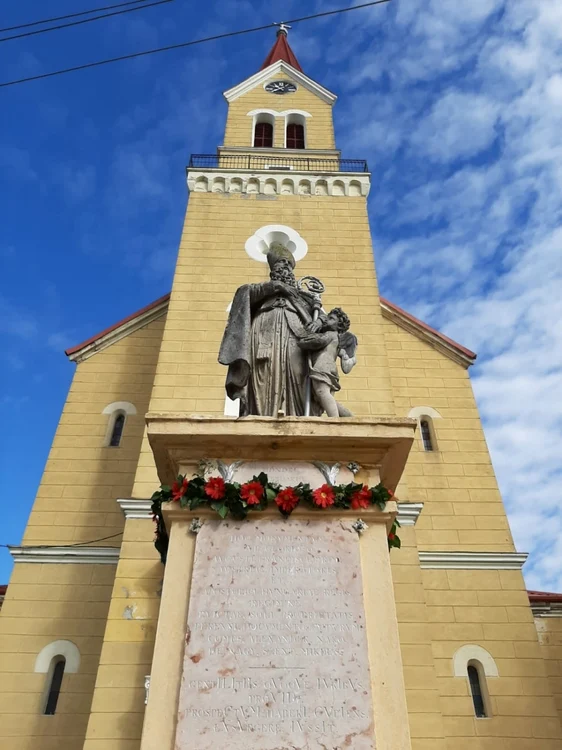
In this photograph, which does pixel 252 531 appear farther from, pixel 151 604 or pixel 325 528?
pixel 151 604

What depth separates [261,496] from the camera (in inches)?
167

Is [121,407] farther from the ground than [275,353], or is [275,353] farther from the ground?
[121,407]

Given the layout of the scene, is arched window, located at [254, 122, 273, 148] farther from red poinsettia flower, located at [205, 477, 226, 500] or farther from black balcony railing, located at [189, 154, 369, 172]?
red poinsettia flower, located at [205, 477, 226, 500]

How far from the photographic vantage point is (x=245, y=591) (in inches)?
157

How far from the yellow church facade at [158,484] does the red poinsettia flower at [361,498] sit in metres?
2.75

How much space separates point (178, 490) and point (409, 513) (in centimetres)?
737

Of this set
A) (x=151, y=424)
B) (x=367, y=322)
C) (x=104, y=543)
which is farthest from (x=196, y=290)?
(x=151, y=424)

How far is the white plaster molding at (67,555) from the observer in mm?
11617

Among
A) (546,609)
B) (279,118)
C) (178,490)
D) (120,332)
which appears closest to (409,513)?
(546,609)

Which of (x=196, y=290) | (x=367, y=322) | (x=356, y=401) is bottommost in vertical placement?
(x=356, y=401)

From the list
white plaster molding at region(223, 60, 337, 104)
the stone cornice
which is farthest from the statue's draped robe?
white plaster molding at region(223, 60, 337, 104)

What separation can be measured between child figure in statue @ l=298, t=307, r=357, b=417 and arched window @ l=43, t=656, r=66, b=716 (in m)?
8.12

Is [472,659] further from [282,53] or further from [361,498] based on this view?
[282,53]

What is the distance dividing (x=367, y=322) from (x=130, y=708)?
27.2 feet
